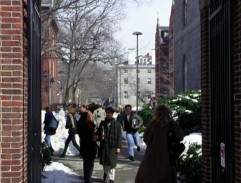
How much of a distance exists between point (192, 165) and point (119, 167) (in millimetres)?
4267

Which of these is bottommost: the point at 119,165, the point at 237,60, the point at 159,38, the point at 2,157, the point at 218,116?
the point at 119,165

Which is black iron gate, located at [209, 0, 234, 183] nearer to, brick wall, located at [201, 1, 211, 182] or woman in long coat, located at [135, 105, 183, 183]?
brick wall, located at [201, 1, 211, 182]

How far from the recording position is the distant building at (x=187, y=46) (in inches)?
919

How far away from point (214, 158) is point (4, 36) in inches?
135

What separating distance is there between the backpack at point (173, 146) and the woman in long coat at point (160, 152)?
0.05 metres

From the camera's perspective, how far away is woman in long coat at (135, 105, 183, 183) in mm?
7180

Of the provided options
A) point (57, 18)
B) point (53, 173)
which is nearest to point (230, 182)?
point (53, 173)

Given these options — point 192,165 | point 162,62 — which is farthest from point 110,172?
point 162,62

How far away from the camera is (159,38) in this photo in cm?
8631

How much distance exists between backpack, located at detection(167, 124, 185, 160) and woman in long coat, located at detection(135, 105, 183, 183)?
0.05 m

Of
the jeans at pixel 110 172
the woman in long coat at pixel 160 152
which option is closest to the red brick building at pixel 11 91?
the woman in long coat at pixel 160 152

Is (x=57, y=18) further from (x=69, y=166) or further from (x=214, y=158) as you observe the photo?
(x=214, y=158)

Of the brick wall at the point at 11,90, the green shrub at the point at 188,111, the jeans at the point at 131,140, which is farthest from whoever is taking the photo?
the green shrub at the point at 188,111

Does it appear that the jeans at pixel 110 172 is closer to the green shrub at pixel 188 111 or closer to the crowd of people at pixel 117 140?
the crowd of people at pixel 117 140
